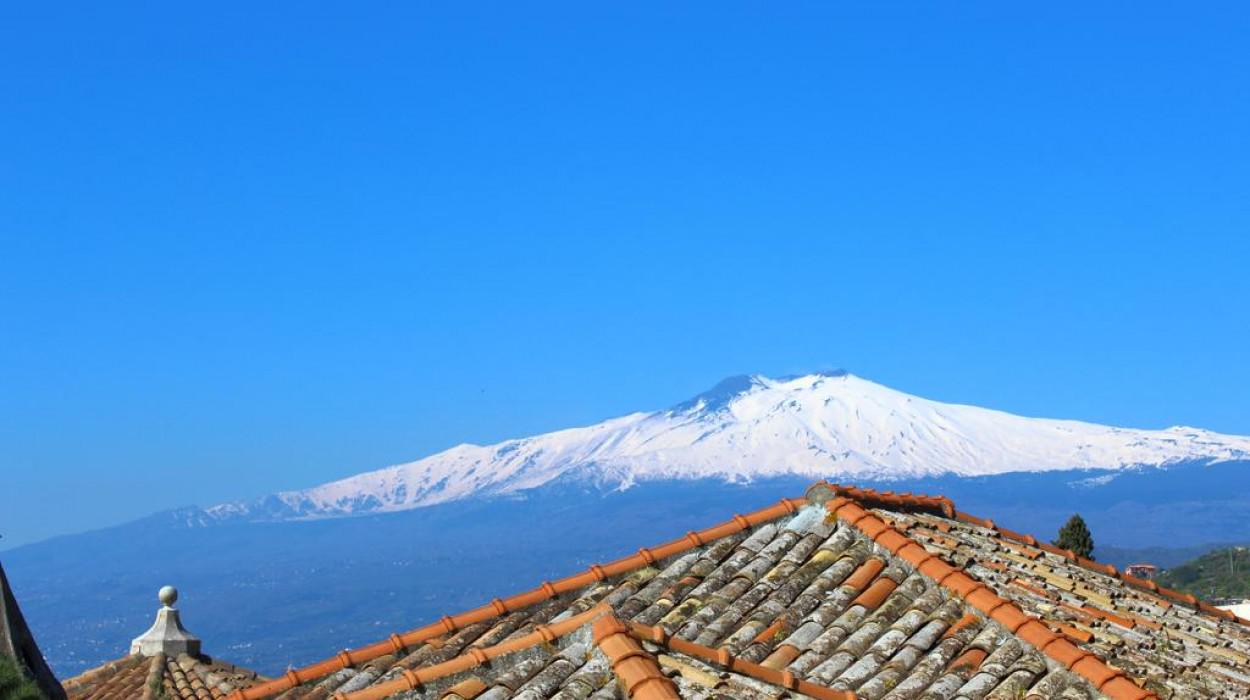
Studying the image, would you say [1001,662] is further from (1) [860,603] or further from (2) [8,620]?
(2) [8,620]

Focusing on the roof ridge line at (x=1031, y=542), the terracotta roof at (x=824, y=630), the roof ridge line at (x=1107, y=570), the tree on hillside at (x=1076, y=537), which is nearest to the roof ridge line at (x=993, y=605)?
the terracotta roof at (x=824, y=630)

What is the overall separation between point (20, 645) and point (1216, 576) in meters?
70.7

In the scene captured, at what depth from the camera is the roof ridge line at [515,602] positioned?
10.2 meters

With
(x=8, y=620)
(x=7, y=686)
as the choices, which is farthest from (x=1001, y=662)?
(x=8, y=620)

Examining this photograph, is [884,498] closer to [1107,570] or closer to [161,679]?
[1107,570]

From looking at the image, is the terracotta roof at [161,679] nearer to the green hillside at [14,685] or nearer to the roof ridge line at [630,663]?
the green hillside at [14,685]

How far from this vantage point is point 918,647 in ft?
27.5

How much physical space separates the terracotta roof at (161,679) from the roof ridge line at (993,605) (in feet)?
27.7

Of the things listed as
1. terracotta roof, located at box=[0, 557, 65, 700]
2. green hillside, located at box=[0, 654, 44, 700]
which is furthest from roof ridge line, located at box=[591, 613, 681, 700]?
terracotta roof, located at box=[0, 557, 65, 700]

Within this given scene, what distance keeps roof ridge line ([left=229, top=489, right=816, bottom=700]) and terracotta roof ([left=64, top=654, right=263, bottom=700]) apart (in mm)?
5749

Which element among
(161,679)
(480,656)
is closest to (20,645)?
(161,679)

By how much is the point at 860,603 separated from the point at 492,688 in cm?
261

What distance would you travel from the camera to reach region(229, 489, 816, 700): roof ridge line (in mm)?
10188

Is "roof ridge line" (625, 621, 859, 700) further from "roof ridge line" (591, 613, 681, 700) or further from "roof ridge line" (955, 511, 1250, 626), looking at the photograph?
"roof ridge line" (955, 511, 1250, 626)
